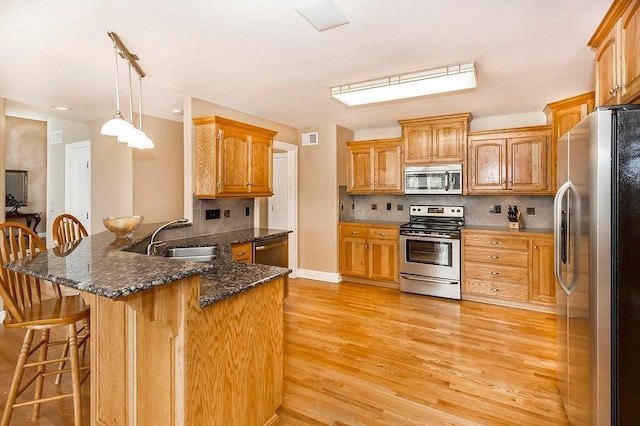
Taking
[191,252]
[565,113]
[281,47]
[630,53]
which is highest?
[281,47]

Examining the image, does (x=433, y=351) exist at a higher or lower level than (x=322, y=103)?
lower

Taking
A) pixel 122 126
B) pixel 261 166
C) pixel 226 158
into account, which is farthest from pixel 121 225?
pixel 261 166

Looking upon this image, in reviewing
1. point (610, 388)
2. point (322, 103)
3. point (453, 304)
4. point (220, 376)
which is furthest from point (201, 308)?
point (453, 304)

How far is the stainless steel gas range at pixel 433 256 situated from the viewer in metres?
4.32

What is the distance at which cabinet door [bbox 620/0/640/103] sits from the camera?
1.72m

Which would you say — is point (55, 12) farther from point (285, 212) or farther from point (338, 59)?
point (285, 212)

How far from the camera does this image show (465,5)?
6.21 feet

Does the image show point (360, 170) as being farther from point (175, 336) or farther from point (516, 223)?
point (175, 336)

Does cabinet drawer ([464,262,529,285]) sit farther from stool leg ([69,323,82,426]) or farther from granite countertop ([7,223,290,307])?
stool leg ([69,323,82,426])

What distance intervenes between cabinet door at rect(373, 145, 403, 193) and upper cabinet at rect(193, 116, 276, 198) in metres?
1.84

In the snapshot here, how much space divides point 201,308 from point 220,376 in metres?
0.38

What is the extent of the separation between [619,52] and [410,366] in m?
2.46

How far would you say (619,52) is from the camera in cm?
192

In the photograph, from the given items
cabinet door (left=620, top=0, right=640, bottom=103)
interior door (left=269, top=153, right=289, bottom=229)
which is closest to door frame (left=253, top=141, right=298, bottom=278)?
interior door (left=269, top=153, right=289, bottom=229)
